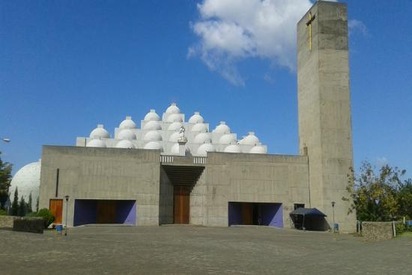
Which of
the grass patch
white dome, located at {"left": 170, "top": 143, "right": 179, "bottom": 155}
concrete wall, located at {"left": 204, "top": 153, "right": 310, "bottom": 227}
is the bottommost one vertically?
the grass patch

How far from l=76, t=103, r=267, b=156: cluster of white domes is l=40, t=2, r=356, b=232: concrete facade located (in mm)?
7993

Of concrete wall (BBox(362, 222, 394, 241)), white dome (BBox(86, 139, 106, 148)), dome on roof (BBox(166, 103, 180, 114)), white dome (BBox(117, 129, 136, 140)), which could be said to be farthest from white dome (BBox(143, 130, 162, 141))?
concrete wall (BBox(362, 222, 394, 241))

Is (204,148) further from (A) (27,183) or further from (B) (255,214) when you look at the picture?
(A) (27,183)

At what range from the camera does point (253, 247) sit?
19.3 m

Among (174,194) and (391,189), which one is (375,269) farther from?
(174,194)

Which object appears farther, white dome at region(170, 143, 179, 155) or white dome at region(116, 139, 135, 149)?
white dome at region(116, 139, 135, 149)

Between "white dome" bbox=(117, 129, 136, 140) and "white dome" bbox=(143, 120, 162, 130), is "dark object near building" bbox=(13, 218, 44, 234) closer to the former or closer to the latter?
"white dome" bbox=(117, 129, 136, 140)

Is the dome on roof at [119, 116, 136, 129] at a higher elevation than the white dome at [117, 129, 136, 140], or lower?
higher

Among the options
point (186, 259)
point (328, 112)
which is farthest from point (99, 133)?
point (186, 259)

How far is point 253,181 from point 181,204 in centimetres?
657

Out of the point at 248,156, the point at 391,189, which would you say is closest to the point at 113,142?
the point at 248,156

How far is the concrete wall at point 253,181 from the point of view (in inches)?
1475

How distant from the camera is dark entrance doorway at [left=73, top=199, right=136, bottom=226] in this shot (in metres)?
36.6

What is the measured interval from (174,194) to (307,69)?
15704 mm
